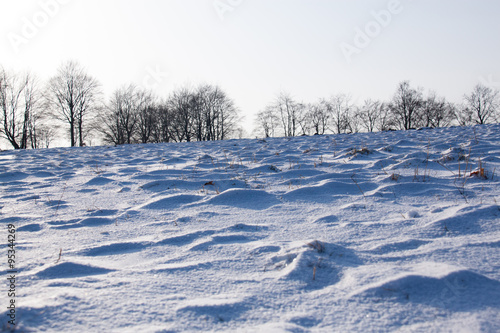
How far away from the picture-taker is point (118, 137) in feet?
123

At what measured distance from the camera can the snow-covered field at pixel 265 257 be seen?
3.67ft

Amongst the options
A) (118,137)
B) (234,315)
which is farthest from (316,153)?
(118,137)

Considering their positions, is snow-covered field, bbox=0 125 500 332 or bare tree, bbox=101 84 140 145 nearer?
snow-covered field, bbox=0 125 500 332

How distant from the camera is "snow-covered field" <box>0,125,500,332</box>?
1117 mm

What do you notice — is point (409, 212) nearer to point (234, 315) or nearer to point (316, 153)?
point (234, 315)

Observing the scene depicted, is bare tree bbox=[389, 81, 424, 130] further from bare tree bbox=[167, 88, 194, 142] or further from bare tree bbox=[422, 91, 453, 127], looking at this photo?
bare tree bbox=[167, 88, 194, 142]

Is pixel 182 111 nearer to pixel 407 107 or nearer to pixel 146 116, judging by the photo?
pixel 146 116

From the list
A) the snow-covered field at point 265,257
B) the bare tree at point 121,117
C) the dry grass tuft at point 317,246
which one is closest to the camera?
the snow-covered field at point 265,257

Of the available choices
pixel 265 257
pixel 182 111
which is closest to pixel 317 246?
pixel 265 257

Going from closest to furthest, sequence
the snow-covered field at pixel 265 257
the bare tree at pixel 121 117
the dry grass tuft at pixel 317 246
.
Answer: the snow-covered field at pixel 265 257, the dry grass tuft at pixel 317 246, the bare tree at pixel 121 117

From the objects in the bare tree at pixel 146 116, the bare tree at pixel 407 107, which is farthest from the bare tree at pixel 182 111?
the bare tree at pixel 407 107

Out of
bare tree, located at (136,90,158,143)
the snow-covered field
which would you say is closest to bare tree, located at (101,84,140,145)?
bare tree, located at (136,90,158,143)

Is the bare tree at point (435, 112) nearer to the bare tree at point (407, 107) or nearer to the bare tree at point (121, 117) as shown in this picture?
the bare tree at point (407, 107)

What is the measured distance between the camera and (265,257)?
164 centimetres
